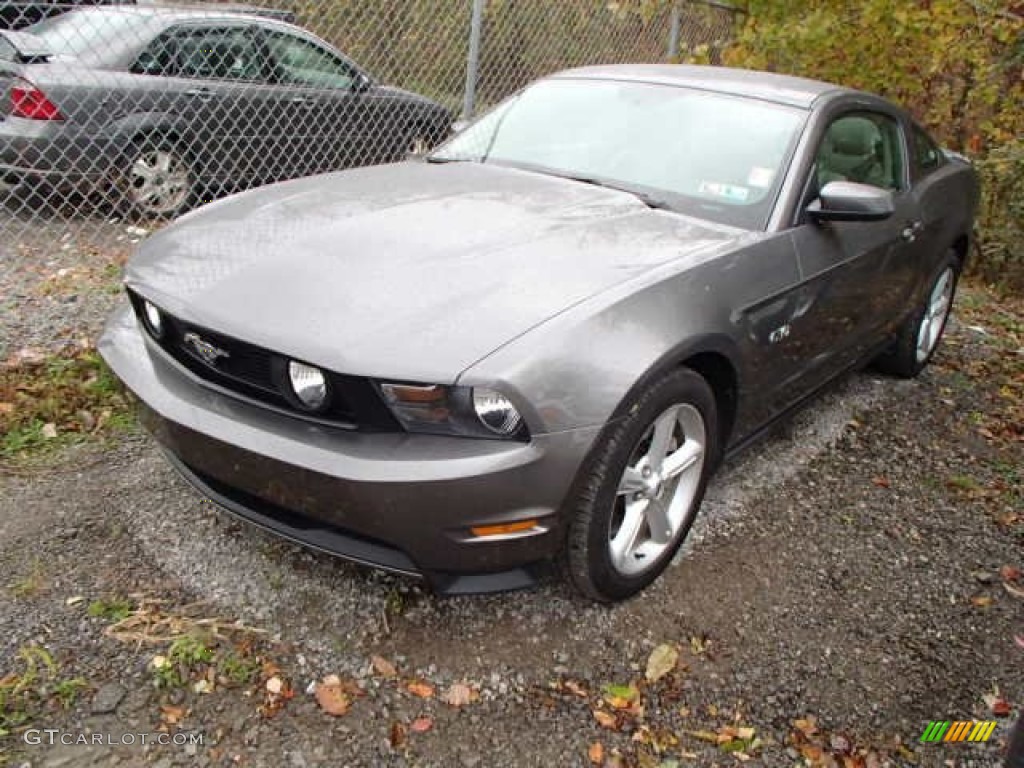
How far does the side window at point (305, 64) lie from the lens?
19.8ft

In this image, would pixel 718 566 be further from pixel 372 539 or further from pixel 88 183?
pixel 88 183

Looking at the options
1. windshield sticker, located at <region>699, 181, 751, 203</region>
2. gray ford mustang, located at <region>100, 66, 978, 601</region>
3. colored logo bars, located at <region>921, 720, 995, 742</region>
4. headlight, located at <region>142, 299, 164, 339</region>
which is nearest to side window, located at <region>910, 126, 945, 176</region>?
gray ford mustang, located at <region>100, 66, 978, 601</region>

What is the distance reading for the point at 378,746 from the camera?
1980mm

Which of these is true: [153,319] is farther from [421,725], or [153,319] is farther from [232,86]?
[232,86]

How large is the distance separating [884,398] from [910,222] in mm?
1015

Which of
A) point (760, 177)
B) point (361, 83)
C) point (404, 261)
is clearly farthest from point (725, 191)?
point (361, 83)

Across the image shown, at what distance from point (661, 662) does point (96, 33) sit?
206 inches

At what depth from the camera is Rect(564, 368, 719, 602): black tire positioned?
82.8 inches

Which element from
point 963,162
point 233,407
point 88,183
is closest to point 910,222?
point 963,162

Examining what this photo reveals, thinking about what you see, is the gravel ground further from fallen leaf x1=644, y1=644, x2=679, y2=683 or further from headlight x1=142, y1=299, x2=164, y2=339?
headlight x1=142, y1=299, x2=164, y2=339

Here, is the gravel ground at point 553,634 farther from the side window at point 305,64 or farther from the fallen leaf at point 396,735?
the side window at point 305,64

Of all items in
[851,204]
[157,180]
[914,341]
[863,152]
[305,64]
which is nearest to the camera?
[851,204]

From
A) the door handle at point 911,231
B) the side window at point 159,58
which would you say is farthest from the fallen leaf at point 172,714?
the side window at point 159,58

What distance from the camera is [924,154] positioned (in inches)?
161
